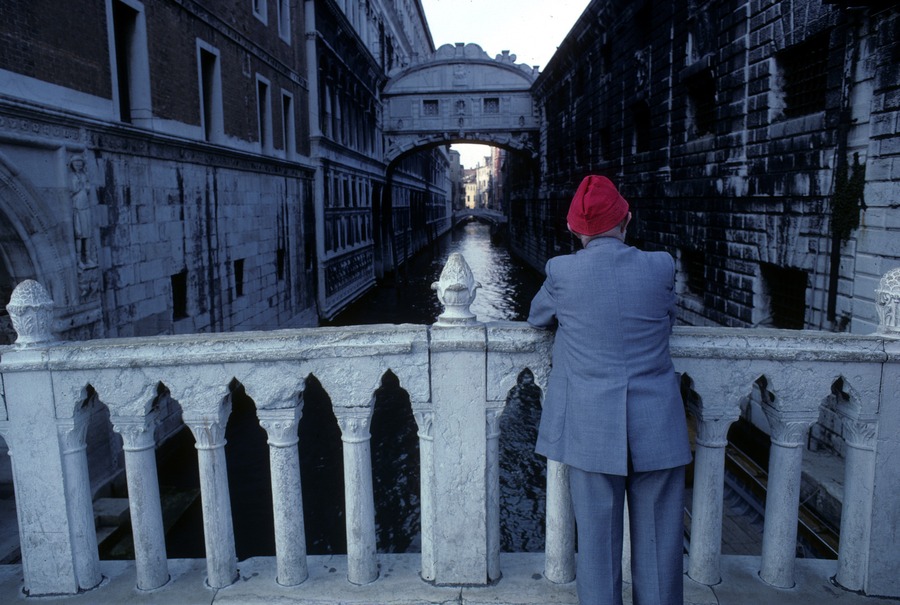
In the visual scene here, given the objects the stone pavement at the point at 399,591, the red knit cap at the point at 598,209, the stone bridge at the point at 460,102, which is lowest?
the stone pavement at the point at 399,591

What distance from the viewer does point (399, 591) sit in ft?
8.74

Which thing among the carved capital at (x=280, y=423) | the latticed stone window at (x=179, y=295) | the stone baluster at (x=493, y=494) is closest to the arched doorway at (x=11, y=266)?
the latticed stone window at (x=179, y=295)

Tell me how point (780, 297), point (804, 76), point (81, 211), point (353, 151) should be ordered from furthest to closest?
point (353, 151) < point (780, 297) < point (804, 76) < point (81, 211)

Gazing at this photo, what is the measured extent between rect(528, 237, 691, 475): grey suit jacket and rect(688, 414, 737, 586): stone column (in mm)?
417

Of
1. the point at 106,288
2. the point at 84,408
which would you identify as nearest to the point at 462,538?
the point at 84,408

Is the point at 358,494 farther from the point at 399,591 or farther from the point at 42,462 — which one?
the point at 42,462

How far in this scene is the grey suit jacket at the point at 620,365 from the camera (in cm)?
219

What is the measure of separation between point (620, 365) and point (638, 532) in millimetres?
635

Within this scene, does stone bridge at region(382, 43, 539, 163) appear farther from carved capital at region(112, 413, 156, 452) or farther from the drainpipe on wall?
carved capital at region(112, 413, 156, 452)

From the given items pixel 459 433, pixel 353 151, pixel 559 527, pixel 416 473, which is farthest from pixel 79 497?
pixel 353 151

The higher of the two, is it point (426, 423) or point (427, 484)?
point (426, 423)

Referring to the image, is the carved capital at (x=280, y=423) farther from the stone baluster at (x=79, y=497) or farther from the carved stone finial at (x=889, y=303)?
the carved stone finial at (x=889, y=303)

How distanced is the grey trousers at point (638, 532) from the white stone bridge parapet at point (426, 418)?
371mm

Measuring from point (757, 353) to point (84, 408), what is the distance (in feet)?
9.24
